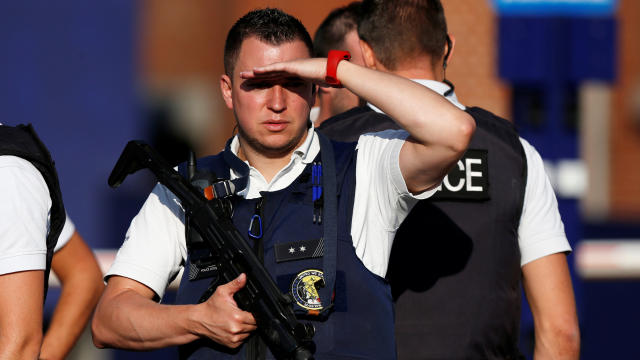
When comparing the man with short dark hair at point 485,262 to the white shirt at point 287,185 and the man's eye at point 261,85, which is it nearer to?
the white shirt at point 287,185

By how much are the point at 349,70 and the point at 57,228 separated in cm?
104

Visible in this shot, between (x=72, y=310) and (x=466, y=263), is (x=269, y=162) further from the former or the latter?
(x=72, y=310)

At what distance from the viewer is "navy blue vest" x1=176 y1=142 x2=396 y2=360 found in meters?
1.97

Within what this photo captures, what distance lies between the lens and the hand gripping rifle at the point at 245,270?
1876 mm

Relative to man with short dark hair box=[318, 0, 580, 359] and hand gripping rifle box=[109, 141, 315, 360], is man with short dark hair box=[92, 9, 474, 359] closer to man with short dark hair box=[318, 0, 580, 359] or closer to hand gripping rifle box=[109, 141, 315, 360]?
hand gripping rifle box=[109, 141, 315, 360]

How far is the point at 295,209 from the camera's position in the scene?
6.82ft

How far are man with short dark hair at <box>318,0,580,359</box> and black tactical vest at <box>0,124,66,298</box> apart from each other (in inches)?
39.6

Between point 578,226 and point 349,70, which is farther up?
point 349,70

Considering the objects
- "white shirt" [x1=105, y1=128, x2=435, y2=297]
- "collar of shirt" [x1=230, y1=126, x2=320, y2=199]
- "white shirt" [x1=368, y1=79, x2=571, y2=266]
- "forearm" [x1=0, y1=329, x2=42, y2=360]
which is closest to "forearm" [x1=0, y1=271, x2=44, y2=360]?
"forearm" [x1=0, y1=329, x2=42, y2=360]

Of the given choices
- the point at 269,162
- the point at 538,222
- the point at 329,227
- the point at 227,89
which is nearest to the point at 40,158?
the point at 227,89

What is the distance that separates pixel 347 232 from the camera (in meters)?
2.01

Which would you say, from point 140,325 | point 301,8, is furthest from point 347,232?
point 301,8

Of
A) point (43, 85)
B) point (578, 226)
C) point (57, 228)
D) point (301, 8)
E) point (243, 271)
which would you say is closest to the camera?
point (243, 271)

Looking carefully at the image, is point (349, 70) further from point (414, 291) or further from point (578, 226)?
point (578, 226)
